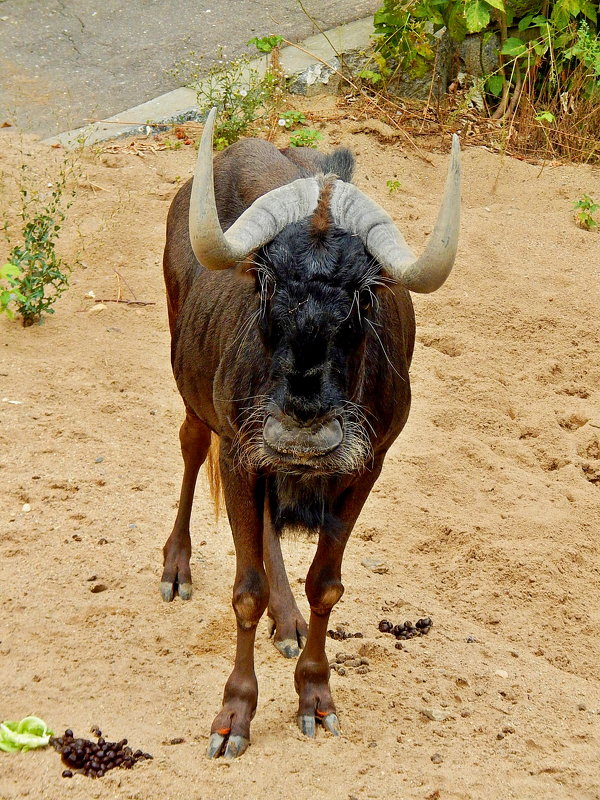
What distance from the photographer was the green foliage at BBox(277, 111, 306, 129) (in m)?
9.62

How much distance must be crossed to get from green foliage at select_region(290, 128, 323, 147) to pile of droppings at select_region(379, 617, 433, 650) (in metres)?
5.19

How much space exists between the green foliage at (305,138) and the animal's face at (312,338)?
5564mm

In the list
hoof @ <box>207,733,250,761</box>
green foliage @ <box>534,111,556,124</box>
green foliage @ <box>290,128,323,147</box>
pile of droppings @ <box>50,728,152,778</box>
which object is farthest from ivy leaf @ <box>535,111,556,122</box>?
pile of droppings @ <box>50,728,152,778</box>

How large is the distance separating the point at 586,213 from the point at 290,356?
5944 mm

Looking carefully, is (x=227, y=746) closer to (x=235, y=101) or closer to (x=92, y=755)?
(x=92, y=755)

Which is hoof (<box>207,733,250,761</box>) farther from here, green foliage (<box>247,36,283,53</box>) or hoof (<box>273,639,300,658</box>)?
green foliage (<box>247,36,283,53</box>)

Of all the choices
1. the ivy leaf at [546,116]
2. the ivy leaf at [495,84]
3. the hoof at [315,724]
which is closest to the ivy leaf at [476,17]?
the ivy leaf at [495,84]

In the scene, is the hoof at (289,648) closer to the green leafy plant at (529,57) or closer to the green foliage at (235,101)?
the green foliage at (235,101)

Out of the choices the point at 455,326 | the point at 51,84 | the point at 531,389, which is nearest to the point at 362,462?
the point at 531,389

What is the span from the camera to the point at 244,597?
4.32m

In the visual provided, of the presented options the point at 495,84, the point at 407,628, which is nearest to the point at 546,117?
the point at 495,84

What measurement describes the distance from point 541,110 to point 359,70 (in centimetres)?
188

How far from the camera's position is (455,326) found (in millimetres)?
7723

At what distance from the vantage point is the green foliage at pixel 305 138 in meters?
9.09
